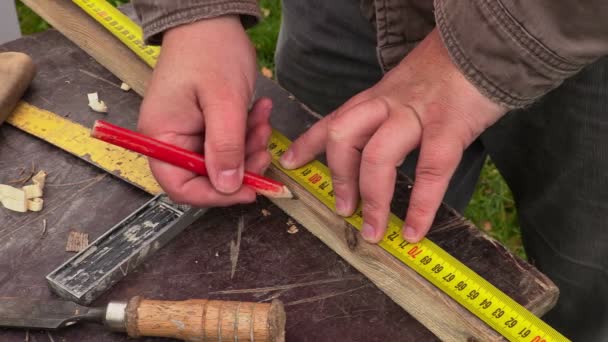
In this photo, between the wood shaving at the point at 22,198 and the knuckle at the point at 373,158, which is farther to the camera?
the wood shaving at the point at 22,198

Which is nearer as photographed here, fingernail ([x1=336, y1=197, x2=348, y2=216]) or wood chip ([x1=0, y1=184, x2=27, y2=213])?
fingernail ([x1=336, y1=197, x2=348, y2=216])

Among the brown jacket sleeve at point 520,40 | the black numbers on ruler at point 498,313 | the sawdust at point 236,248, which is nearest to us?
the brown jacket sleeve at point 520,40

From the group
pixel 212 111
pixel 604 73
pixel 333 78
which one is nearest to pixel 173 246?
pixel 212 111

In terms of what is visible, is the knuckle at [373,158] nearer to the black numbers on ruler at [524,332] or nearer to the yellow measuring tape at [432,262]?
the yellow measuring tape at [432,262]

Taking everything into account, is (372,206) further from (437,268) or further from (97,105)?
(97,105)

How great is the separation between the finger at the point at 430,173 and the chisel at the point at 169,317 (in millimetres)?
381

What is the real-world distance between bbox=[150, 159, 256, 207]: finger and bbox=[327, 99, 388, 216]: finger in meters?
0.26

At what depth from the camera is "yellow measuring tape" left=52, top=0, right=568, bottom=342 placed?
4.78 ft

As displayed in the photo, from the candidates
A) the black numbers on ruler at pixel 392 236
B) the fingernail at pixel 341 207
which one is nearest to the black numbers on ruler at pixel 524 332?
the black numbers on ruler at pixel 392 236

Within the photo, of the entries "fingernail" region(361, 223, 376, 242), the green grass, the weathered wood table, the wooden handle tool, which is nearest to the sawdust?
the weathered wood table

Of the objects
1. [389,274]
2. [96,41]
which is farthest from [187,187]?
[96,41]

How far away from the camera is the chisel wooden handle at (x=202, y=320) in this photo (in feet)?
4.69

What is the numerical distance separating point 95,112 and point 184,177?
2.00ft

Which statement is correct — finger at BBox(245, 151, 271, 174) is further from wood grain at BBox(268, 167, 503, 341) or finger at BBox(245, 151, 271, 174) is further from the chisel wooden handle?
the chisel wooden handle
